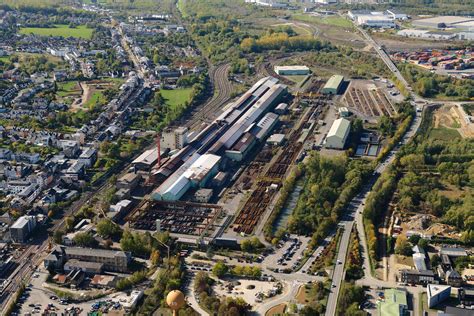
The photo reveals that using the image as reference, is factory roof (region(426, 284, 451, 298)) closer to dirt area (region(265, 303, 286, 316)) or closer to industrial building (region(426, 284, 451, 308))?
industrial building (region(426, 284, 451, 308))

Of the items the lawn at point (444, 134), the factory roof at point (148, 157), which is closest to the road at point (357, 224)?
the lawn at point (444, 134)

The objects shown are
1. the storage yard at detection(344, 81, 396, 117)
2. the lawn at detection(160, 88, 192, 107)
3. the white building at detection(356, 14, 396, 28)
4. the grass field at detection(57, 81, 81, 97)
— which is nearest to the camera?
the storage yard at detection(344, 81, 396, 117)

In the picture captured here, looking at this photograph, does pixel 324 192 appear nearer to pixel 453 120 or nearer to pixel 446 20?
pixel 453 120

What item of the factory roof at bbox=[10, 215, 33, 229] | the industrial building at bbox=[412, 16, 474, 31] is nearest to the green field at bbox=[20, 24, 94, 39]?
the industrial building at bbox=[412, 16, 474, 31]

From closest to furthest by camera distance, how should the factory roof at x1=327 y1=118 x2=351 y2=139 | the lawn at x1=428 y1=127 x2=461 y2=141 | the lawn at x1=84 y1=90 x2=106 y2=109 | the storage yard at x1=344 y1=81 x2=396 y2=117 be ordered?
the factory roof at x1=327 y1=118 x2=351 y2=139, the lawn at x1=428 y1=127 x2=461 y2=141, the storage yard at x1=344 y1=81 x2=396 y2=117, the lawn at x1=84 y1=90 x2=106 y2=109

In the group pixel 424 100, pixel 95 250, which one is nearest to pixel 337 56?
pixel 424 100
